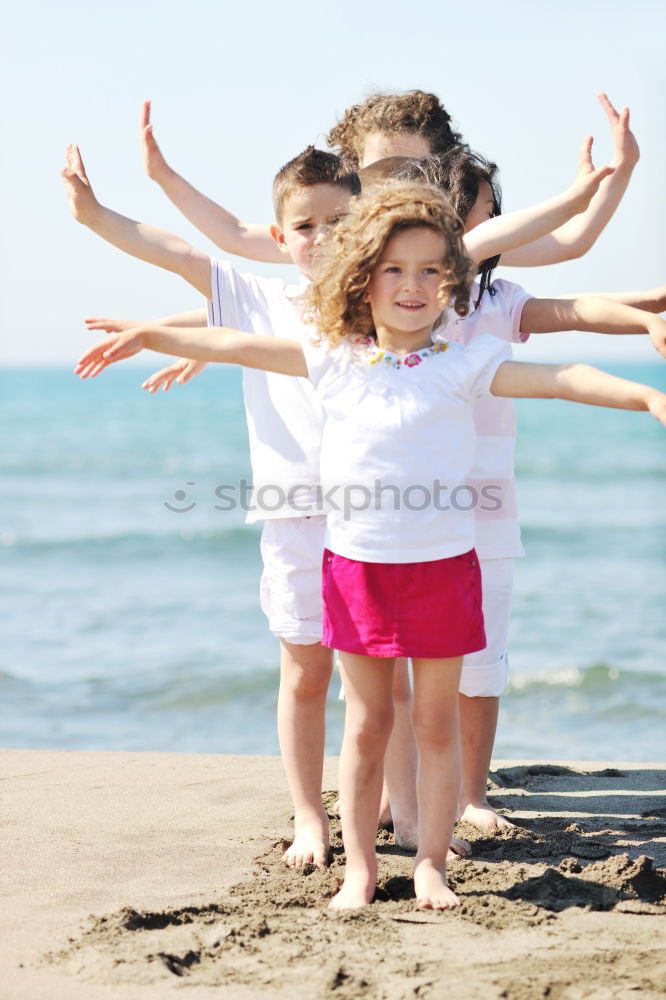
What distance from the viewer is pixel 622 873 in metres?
2.95

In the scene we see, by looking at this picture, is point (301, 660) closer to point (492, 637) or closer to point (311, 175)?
point (492, 637)

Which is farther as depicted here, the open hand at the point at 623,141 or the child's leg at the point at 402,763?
the open hand at the point at 623,141

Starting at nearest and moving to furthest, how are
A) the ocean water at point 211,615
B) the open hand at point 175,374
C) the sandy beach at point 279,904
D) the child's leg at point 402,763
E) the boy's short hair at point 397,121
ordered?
the sandy beach at point 279,904 < the child's leg at point 402,763 < the boy's short hair at point 397,121 < the open hand at point 175,374 < the ocean water at point 211,615

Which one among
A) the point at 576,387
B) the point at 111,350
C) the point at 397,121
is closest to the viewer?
the point at 576,387

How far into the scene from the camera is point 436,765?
8.99 feet

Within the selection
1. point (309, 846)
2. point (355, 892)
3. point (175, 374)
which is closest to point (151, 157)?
point (175, 374)

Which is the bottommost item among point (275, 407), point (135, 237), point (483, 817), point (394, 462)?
point (483, 817)

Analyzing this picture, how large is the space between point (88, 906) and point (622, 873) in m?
1.39

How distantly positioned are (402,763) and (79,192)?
6.19 ft

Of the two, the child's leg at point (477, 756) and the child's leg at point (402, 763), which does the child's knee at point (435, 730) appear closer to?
the child's leg at point (402, 763)

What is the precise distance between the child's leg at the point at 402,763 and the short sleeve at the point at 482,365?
0.94m

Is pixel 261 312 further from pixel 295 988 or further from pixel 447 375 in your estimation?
pixel 295 988

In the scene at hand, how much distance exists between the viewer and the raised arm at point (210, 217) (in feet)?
11.1

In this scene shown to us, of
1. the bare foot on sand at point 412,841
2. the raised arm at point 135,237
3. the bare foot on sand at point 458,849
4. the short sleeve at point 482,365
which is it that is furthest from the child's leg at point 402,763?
the raised arm at point 135,237
